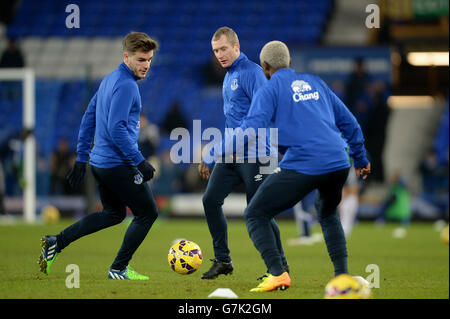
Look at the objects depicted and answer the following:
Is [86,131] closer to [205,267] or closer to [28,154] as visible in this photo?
[205,267]

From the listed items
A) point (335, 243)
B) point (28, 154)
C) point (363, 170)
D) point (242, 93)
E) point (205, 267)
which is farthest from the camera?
point (28, 154)

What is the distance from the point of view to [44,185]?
63.2 feet

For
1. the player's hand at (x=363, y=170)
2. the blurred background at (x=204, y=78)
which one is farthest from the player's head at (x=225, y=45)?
the blurred background at (x=204, y=78)

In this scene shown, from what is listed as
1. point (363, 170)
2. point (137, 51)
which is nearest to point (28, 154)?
point (137, 51)

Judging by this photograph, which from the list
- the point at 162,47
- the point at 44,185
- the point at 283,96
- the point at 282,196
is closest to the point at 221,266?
the point at 282,196

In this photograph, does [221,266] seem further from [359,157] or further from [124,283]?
[359,157]

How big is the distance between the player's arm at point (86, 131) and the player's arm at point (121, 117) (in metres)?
0.49

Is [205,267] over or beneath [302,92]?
beneath

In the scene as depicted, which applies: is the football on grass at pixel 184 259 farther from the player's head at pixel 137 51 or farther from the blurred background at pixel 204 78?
the blurred background at pixel 204 78

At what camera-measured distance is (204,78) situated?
75.8ft

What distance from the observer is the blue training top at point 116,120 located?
267 inches

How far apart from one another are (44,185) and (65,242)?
12.3m

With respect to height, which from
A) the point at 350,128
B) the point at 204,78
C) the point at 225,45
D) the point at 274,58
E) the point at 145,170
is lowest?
the point at 145,170

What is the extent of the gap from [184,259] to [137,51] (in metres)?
2.07
